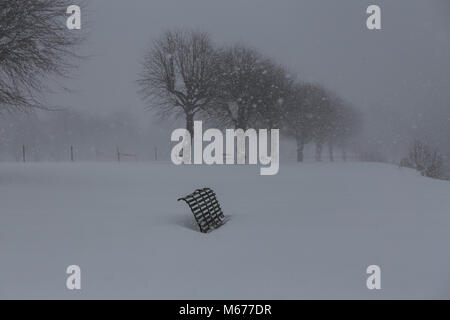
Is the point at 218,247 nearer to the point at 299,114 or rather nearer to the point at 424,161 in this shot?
the point at 424,161

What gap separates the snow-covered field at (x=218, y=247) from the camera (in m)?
4.93

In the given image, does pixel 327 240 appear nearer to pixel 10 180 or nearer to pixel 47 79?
pixel 10 180

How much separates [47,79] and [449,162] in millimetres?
79195

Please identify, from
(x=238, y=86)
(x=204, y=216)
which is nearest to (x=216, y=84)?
(x=238, y=86)

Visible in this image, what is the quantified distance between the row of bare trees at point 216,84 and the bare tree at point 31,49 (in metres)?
13.9

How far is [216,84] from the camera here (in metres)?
29.3

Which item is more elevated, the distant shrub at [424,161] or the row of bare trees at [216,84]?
the row of bare trees at [216,84]

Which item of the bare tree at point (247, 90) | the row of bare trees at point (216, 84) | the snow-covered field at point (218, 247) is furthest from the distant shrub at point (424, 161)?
the snow-covered field at point (218, 247)

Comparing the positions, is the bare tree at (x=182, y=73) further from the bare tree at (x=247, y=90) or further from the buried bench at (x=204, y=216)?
the buried bench at (x=204, y=216)

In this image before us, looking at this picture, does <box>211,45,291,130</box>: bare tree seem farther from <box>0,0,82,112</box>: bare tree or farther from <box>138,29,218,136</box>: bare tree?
<box>0,0,82,112</box>: bare tree

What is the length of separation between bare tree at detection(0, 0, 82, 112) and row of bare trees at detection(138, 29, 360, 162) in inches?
546

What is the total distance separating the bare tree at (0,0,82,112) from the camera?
41.2ft

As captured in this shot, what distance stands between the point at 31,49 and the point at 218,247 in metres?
11.9
